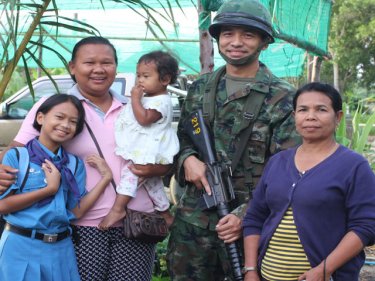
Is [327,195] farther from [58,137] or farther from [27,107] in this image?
[27,107]

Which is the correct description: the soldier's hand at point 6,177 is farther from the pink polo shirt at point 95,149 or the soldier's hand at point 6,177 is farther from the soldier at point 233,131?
the soldier at point 233,131

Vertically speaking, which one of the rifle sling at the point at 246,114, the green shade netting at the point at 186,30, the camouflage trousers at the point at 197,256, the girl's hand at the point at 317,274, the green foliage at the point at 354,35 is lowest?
the camouflage trousers at the point at 197,256

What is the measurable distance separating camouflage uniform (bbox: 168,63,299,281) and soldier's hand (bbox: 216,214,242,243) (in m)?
0.09

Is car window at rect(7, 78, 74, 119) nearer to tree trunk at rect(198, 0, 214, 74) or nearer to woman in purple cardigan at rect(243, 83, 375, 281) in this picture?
tree trunk at rect(198, 0, 214, 74)

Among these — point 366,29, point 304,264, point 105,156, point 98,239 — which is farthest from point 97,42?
point 366,29

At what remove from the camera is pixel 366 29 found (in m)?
30.7

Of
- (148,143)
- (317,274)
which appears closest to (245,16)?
(148,143)

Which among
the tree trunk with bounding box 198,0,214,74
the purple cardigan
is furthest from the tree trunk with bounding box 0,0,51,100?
the purple cardigan

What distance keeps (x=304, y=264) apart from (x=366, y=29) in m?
30.3

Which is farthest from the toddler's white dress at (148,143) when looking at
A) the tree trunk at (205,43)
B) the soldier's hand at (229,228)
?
the tree trunk at (205,43)

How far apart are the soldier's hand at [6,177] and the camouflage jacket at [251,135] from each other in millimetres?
810

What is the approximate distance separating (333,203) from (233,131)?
28.2 inches

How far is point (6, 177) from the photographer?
2.65 meters

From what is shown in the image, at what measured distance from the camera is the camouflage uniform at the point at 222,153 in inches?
110
